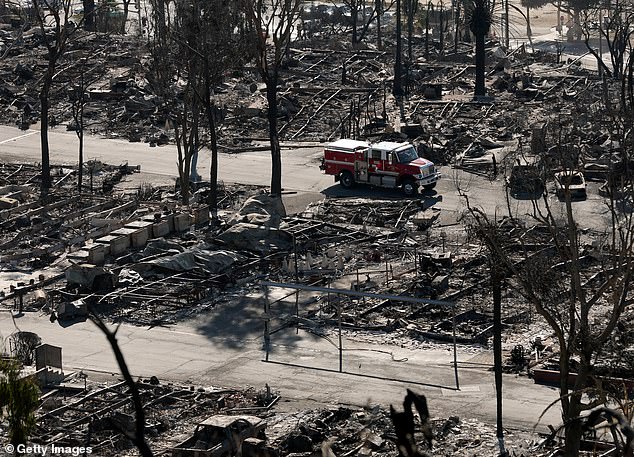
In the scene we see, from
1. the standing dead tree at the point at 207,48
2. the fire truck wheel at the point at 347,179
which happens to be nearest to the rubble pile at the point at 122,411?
the standing dead tree at the point at 207,48

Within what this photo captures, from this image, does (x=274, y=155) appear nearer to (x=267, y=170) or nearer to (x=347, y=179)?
(x=347, y=179)

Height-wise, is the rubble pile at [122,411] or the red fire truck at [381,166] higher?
the red fire truck at [381,166]

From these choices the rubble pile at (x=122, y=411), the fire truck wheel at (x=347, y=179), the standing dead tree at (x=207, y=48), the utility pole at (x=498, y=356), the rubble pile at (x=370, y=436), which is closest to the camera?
the rubble pile at (x=370, y=436)

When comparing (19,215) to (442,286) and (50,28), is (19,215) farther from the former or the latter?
(50,28)

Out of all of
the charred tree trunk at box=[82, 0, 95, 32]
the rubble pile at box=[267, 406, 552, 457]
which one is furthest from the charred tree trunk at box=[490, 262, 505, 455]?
the charred tree trunk at box=[82, 0, 95, 32]

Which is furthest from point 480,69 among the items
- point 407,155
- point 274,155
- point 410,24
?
point 274,155

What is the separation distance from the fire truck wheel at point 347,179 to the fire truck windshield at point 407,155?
1.96 metres

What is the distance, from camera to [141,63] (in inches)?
2699

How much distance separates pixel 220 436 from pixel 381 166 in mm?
22285

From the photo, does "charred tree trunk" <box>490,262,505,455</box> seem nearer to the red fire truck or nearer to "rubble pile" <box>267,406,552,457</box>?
"rubble pile" <box>267,406,552,457</box>

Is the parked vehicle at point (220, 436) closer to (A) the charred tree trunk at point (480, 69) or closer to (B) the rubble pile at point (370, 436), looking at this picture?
(B) the rubble pile at point (370, 436)

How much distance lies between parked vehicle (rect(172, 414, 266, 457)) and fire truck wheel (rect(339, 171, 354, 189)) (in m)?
21.8

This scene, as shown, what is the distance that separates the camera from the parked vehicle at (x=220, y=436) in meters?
25.9

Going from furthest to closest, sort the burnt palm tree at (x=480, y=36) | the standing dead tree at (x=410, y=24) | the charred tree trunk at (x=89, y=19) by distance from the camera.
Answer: the charred tree trunk at (x=89, y=19)
the standing dead tree at (x=410, y=24)
the burnt palm tree at (x=480, y=36)
